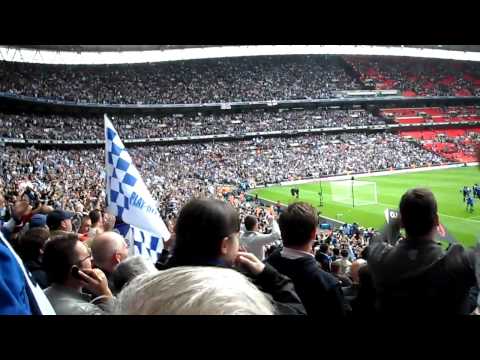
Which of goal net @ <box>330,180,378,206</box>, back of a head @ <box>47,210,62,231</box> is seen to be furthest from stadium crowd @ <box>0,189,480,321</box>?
goal net @ <box>330,180,378,206</box>

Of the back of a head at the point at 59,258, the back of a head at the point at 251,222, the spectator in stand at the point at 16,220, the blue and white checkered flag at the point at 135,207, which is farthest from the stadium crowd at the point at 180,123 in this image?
the back of a head at the point at 59,258

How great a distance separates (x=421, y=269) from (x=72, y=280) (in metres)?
1.95

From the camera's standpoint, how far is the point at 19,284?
1562 millimetres

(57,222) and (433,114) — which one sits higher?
(433,114)

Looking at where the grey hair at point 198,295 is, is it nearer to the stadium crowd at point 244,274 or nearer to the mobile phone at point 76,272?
the stadium crowd at point 244,274

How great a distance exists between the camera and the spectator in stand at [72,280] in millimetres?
2592

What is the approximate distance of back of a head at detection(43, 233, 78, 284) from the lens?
9.16 ft

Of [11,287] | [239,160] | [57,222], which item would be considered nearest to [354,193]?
[239,160]

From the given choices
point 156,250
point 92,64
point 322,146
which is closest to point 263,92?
point 322,146

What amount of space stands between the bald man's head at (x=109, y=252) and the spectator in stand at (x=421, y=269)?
69.2 inches

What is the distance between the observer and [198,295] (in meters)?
1.16

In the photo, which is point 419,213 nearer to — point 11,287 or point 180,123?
point 11,287
